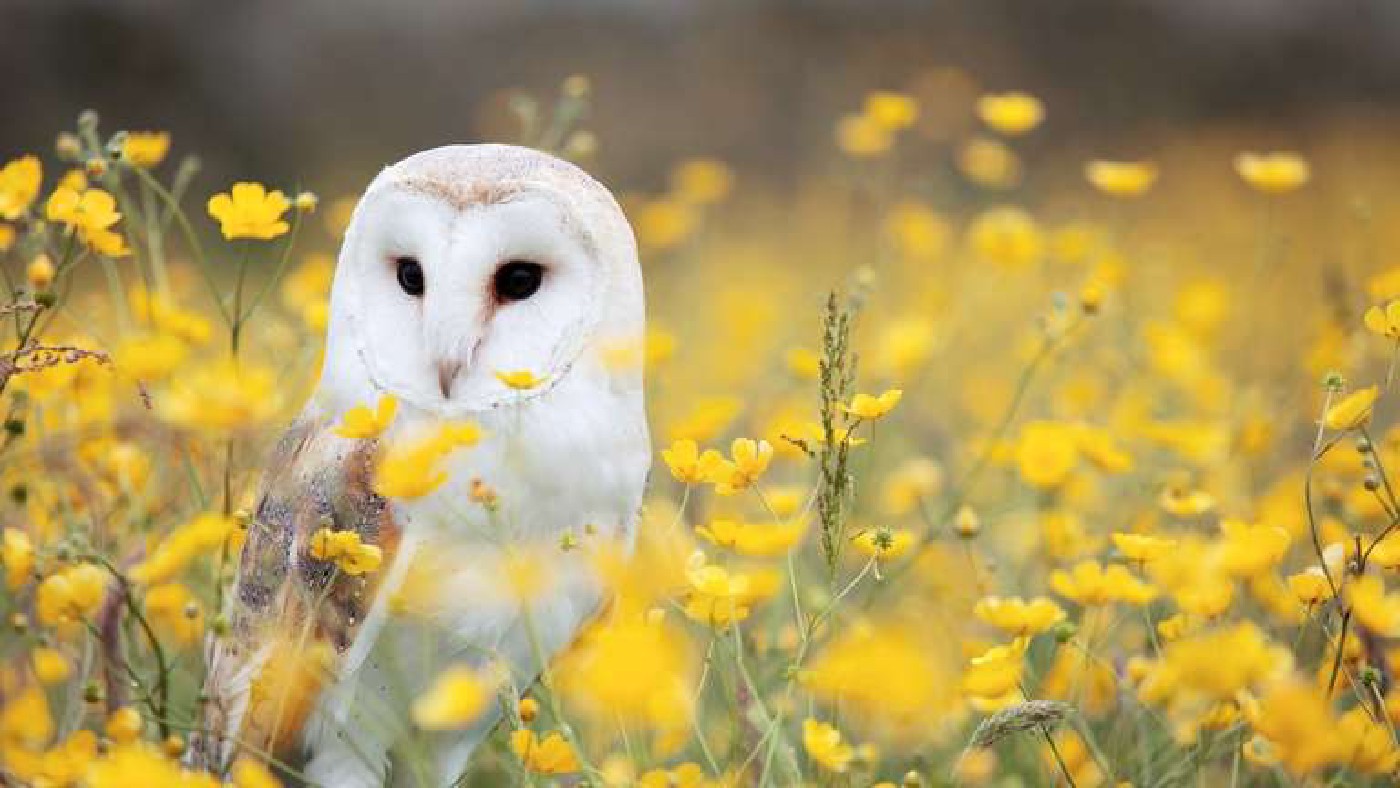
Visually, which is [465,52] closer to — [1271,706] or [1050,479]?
[1050,479]

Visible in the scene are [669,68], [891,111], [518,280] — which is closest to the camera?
[518,280]

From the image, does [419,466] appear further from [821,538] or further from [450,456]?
[821,538]

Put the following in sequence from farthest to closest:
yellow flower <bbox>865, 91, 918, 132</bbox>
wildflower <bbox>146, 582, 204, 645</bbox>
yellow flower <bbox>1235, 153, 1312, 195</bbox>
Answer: yellow flower <bbox>865, 91, 918, 132</bbox>
yellow flower <bbox>1235, 153, 1312, 195</bbox>
wildflower <bbox>146, 582, 204, 645</bbox>

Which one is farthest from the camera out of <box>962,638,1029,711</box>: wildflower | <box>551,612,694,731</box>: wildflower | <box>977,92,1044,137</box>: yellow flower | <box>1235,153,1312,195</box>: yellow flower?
Answer: <box>977,92,1044,137</box>: yellow flower

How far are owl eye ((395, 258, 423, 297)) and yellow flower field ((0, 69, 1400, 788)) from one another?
108 millimetres

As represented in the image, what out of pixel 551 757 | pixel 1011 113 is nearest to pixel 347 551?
pixel 551 757

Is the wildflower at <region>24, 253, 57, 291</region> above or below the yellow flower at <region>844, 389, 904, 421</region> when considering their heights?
above

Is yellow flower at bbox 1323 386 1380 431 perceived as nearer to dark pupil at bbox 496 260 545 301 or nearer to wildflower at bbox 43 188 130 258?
dark pupil at bbox 496 260 545 301

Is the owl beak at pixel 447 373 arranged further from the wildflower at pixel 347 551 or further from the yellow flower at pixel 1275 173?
the yellow flower at pixel 1275 173

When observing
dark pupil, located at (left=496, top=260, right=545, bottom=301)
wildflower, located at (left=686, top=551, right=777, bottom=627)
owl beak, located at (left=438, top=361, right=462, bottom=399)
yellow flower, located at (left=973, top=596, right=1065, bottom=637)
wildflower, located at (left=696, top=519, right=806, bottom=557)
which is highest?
dark pupil, located at (left=496, top=260, right=545, bottom=301)

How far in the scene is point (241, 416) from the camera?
1.18m

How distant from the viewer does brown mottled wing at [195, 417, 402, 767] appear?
55.9 inches

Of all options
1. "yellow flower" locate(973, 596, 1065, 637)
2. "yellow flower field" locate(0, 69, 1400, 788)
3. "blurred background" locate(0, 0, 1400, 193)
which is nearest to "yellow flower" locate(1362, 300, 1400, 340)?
"yellow flower field" locate(0, 69, 1400, 788)

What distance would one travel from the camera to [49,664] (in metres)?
1.59
